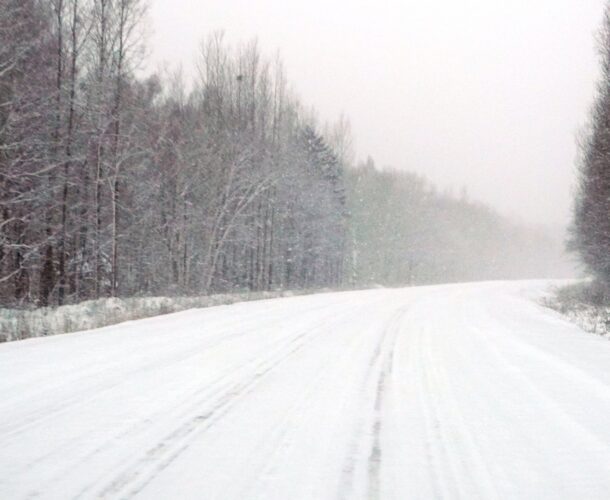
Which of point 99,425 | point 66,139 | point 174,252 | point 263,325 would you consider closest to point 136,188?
point 174,252

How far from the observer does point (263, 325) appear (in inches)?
400

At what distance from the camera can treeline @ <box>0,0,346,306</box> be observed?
14.4 metres

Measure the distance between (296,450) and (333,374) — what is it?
7.95ft

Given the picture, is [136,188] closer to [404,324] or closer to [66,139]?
[66,139]

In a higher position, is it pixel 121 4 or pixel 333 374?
pixel 121 4

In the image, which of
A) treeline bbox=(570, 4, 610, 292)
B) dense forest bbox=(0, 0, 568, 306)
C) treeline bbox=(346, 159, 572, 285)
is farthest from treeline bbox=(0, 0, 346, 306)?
treeline bbox=(570, 4, 610, 292)

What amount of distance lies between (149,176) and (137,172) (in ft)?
9.45

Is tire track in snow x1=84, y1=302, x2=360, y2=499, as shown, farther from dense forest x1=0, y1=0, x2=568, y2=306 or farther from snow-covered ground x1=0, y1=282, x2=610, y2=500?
dense forest x1=0, y1=0, x2=568, y2=306

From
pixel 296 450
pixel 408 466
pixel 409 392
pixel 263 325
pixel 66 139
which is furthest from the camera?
pixel 66 139

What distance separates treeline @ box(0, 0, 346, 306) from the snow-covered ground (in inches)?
345

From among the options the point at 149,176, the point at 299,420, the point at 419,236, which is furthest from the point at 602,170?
the point at 419,236

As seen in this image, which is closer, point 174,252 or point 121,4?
point 121,4

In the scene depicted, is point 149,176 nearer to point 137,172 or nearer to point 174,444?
point 137,172

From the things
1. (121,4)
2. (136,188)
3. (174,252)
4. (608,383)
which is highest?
(121,4)
